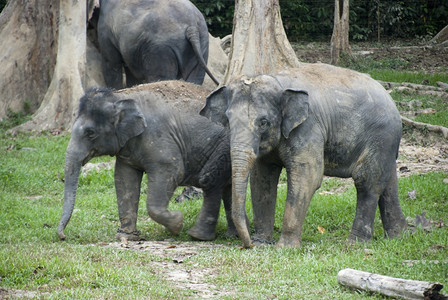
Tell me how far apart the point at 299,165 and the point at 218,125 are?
4.33 feet

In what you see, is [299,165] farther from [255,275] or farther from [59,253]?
[59,253]

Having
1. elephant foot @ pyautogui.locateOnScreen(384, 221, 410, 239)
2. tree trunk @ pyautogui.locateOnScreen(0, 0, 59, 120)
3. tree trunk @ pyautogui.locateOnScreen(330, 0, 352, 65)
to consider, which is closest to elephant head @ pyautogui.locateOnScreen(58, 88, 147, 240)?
elephant foot @ pyautogui.locateOnScreen(384, 221, 410, 239)

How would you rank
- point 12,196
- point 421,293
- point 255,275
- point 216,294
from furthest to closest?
point 12,196
point 255,275
point 216,294
point 421,293

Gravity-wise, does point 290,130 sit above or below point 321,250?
above

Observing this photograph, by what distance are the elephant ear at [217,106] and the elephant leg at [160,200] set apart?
849 millimetres

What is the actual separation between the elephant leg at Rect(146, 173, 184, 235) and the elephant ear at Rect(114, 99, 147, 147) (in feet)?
1.51

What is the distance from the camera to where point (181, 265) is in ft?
23.5

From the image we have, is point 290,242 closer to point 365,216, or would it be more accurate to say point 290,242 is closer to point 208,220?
point 365,216

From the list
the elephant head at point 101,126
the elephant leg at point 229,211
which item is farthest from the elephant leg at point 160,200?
the elephant leg at point 229,211

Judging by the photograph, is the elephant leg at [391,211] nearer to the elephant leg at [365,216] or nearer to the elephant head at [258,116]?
the elephant leg at [365,216]

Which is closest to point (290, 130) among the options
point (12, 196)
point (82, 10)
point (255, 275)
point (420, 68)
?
point (255, 275)

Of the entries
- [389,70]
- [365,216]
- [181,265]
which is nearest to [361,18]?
[389,70]

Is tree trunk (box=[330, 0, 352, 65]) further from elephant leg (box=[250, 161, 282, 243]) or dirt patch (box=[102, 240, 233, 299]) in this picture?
dirt patch (box=[102, 240, 233, 299])

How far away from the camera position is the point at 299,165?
7.88 meters
